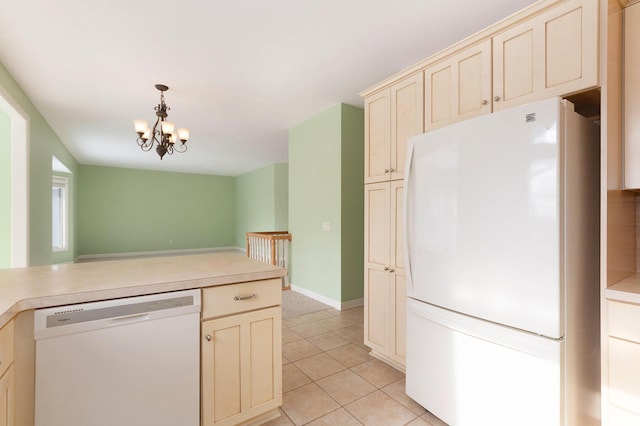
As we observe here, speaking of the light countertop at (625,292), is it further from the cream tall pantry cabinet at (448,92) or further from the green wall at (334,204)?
the green wall at (334,204)

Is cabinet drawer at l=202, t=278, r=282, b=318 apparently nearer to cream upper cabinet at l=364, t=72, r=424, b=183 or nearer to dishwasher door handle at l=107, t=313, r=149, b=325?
dishwasher door handle at l=107, t=313, r=149, b=325

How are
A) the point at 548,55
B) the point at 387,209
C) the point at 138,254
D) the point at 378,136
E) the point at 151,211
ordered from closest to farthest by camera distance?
1. the point at 548,55
2. the point at 387,209
3. the point at 378,136
4. the point at 138,254
5. the point at 151,211

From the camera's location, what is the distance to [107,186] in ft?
26.7

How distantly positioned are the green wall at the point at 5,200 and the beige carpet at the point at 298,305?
10.4 ft

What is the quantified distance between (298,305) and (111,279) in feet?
9.00

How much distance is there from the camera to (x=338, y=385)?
2.07 meters

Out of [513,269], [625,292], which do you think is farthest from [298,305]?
[625,292]

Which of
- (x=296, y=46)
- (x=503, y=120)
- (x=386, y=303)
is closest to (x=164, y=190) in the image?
(x=296, y=46)

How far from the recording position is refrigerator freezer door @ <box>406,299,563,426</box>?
4.03ft

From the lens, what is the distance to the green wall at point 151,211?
26.0 ft

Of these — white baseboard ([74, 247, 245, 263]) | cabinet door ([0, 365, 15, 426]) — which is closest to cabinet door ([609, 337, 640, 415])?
cabinet door ([0, 365, 15, 426])

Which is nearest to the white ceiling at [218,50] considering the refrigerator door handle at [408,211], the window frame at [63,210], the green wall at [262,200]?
the refrigerator door handle at [408,211]

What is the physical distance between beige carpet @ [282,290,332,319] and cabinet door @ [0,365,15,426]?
2570 mm

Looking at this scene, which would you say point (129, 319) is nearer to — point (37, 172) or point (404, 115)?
point (404, 115)
